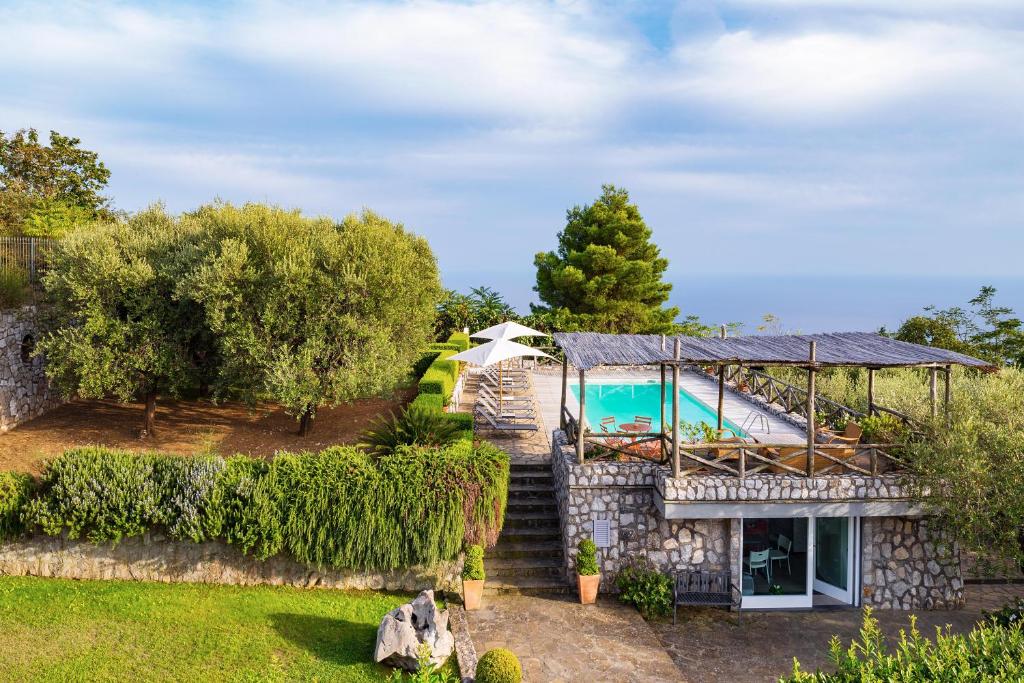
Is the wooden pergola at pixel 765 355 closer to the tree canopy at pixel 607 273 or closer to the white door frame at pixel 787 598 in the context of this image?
the white door frame at pixel 787 598

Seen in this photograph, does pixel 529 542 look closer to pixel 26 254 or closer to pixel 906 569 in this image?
pixel 906 569

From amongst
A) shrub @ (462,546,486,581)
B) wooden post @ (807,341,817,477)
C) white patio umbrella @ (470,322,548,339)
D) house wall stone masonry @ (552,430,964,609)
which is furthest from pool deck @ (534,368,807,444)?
shrub @ (462,546,486,581)

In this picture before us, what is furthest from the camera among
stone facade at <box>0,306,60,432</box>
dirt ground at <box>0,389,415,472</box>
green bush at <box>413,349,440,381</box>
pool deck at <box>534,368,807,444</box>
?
green bush at <box>413,349,440,381</box>

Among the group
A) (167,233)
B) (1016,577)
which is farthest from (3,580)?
(1016,577)

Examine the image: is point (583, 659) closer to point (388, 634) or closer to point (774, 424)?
point (388, 634)

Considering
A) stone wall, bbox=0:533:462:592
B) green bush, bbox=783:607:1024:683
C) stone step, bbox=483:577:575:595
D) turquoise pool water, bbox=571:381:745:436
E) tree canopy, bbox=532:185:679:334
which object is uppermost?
tree canopy, bbox=532:185:679:334

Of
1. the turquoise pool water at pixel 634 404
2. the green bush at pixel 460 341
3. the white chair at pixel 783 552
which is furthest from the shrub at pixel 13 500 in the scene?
the green bush at pixel 460 341

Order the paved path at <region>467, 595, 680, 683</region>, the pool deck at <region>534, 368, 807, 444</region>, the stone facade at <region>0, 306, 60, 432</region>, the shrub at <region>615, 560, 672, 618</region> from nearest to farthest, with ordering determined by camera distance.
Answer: the paved path at <region>467, 595, 680, 683</region> → the shrub at <region>615, 560, 672, 618</region> → the pool deck at <region>534, 368, 807, 444</region> → the stone facade at <region>0, 306, 60, 432</region>

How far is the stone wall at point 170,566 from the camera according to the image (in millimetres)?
13602

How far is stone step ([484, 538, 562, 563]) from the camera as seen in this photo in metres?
14.8

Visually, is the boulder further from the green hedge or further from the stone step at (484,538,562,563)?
the stone step at (484,538,562,563)

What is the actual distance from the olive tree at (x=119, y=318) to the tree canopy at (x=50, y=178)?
1197cm

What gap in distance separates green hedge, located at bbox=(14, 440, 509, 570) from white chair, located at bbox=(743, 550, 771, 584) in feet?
17.9

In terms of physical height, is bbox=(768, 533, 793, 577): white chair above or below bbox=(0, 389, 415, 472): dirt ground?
below
